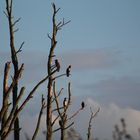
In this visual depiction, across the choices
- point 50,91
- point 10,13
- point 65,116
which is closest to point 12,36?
point 10,13

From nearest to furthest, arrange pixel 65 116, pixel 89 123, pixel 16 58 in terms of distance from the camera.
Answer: pixel 16 58
pixel 65 116
pixel 89 123

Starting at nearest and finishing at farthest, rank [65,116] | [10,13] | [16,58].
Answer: [16,58]
[10,13]
[65,116]

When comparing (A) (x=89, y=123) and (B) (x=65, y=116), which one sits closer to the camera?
(B) (x=65, y=116)

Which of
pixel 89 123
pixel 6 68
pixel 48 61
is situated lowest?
pixel 89 123

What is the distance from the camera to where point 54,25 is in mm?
12023

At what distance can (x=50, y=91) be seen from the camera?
11531 millimetres

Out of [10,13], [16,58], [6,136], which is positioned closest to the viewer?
[6,136]

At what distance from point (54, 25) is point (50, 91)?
7.20 ft

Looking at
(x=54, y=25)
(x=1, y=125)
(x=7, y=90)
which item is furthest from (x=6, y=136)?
(x=54, y=25)

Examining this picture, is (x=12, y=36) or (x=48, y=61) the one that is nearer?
(x=12, y=36)

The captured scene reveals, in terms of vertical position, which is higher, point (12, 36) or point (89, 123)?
point (12, 36)

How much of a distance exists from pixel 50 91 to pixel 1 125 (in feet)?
28.7

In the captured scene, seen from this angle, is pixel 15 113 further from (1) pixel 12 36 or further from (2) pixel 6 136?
(1) pixel 12 36

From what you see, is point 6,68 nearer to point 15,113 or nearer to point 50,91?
point 15,113
